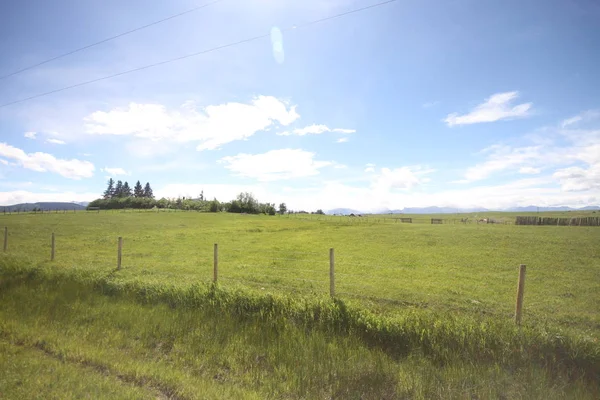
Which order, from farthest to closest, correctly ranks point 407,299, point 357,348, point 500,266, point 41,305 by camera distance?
point 500,266 < point 407,299 < point 41,305 < point 357,348

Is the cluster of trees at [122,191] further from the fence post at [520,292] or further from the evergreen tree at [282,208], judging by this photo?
the fence post at [520,292]

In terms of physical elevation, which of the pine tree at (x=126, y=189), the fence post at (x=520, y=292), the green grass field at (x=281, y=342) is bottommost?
the green grass field at (x=281, y=342)

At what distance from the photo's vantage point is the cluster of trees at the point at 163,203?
142000 mm

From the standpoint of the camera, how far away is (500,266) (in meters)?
20.5

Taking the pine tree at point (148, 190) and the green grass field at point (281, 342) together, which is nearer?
the green grass field at point (281, 342)

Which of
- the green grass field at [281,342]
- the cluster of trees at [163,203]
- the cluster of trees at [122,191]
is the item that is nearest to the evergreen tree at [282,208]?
the cluster of trees at [163,203]

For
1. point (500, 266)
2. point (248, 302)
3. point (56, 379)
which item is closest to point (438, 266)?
point (500, 266)

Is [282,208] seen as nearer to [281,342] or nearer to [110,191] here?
[110,191]

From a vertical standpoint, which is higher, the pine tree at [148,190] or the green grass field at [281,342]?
the pine tree at [148,190]

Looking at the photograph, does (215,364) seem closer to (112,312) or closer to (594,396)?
(112,312)

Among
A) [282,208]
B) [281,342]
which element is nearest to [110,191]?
[282,208]

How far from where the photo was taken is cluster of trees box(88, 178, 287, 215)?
5591 inches

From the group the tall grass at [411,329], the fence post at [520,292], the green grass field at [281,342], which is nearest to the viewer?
the green grass field at [281,342]

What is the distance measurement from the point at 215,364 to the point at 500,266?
22.0 meters
